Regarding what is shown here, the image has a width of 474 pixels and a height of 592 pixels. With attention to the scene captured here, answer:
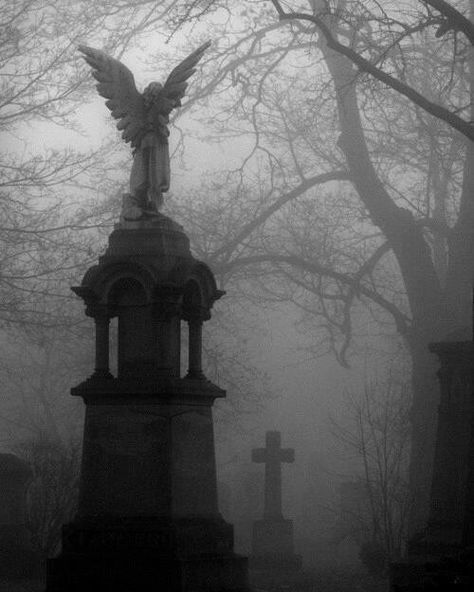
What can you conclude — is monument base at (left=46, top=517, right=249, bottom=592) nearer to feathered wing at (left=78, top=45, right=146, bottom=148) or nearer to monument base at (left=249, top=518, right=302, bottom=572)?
feathered wing at (left=78, top=45, right=146, bottom=148)

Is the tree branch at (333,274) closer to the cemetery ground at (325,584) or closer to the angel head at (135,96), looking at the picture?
the cemetery ground at (325,584)

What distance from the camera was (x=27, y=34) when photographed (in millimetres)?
20516

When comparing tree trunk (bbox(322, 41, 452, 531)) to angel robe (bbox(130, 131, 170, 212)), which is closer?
angel robe (bbox(130, 131, 170, 212))

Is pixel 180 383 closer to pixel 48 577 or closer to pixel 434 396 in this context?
pixel 48 577

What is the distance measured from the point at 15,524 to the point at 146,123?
20.2 ft

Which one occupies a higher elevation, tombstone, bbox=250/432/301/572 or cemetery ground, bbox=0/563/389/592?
tombstone, bbox=250/432/301/572

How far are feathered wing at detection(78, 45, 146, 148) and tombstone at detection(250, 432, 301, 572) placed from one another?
9.37 m

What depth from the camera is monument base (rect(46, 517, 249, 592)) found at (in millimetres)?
10617

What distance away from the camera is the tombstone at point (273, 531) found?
789 inches

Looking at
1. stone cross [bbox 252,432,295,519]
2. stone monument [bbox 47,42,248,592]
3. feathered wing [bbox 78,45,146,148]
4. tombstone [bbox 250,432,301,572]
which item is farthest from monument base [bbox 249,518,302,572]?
feathered wing [bbox 78,45,146,148]

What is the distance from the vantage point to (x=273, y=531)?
20.7 m

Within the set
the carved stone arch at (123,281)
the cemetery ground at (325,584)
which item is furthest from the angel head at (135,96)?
the cemetery ground at (325,584)

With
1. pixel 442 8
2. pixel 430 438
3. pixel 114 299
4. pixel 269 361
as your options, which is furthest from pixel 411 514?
pixel 269 361

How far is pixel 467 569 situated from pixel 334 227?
15983mm
